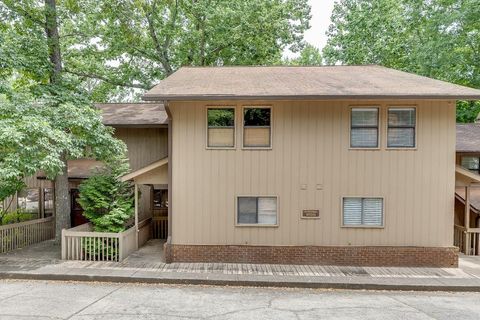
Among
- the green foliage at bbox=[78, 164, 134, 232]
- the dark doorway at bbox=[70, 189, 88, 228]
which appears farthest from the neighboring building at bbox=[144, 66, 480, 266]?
the dark doorway at bbox=[70, 189, 88, 228]

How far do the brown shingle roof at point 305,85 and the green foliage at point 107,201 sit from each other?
3.29 metres

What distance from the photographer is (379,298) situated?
7.38 meters

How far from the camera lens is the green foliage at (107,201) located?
9930 millimetres

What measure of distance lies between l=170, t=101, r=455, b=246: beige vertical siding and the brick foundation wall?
0.19 m

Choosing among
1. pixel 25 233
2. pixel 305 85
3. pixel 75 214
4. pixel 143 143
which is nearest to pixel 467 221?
→ pixel 305 85

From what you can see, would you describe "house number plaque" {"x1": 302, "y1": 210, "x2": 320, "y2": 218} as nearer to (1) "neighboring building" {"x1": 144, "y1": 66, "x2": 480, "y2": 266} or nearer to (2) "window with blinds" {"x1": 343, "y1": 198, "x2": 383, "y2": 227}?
(1) "neighboring building" {"x1": 144, "y1": 66, "x2": 480, "y2": 266}

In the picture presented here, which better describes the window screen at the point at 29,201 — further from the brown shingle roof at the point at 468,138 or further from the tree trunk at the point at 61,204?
the brown shingle roof at the point at 468,138

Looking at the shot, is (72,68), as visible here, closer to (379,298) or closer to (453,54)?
(379,298)

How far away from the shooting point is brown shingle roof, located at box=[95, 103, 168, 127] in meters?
13.0

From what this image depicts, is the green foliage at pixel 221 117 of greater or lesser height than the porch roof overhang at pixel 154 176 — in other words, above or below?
above

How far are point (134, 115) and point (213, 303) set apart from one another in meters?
9.48

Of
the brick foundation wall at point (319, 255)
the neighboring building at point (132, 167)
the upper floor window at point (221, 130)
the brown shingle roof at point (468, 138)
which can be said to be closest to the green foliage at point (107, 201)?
the brick foundation wall at point (319, 255)

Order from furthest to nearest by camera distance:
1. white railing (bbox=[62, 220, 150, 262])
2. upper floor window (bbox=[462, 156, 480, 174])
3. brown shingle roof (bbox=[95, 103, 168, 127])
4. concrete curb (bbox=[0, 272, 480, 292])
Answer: brown shingle roof (bbox=[95, 103, 168, 127])
upper floor window (bbox=[462, 156, 480, 174])
white railing (bbox=[62, 220, 150, 262])
concrete curb (bbox=[0, 272, 480, 292])

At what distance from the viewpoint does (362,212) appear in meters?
9.48
